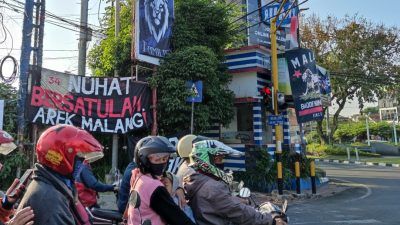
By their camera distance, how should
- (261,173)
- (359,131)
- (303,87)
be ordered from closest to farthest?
1. (261,173)
2. (303,87)
3. (359,131)

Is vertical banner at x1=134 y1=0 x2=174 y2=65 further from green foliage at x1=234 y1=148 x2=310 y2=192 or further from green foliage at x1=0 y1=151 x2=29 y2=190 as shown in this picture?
green foliage at x1=234 y1=148 x2=310 y2=192

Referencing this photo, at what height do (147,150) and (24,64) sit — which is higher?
(24,64)

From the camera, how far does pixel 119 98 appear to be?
36.8 ft

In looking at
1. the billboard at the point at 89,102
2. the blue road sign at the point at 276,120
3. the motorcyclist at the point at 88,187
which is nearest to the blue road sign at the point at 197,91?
the billboard at the point at 89,102

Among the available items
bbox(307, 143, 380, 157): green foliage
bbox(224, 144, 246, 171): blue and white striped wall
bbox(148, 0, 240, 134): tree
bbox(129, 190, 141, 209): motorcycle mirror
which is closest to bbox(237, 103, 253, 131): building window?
bbox(148, 0, 240, 134): tree

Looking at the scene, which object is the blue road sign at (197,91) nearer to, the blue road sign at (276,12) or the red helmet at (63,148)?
the blue road sign at (276,12)

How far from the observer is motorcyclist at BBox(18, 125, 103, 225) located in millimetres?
1943

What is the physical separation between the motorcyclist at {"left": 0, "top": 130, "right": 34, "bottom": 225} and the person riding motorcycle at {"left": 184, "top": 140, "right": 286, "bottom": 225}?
4.14ft

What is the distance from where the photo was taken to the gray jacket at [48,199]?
193cm

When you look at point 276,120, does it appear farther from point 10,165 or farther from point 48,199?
point 48,199

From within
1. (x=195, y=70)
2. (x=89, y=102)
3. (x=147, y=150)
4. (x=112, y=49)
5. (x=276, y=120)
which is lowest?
(x=147, y=150)

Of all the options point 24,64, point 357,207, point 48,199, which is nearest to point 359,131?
point 357,207

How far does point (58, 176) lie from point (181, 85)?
965 cm

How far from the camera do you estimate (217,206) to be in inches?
120
